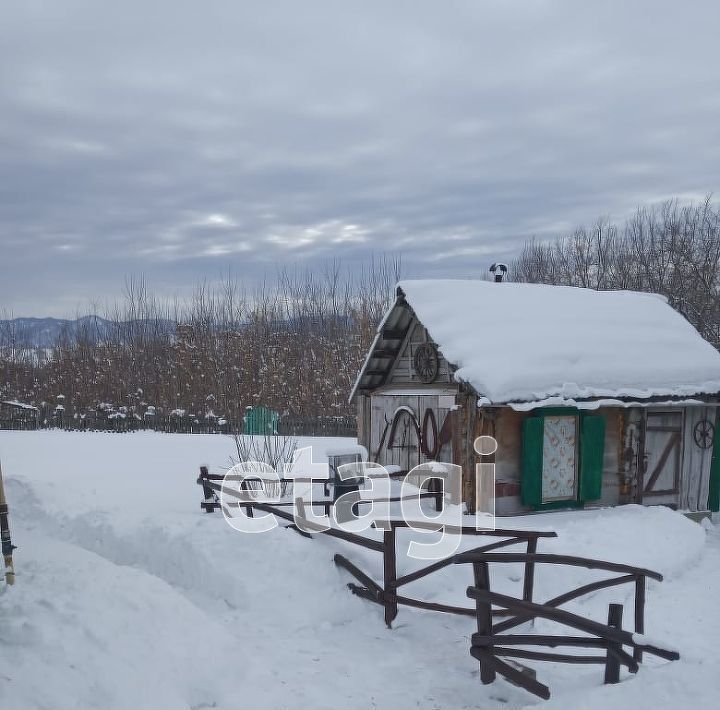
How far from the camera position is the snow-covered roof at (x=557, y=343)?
462 inches

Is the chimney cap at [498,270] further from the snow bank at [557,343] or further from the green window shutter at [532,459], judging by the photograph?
the green window shutter at [532,459]

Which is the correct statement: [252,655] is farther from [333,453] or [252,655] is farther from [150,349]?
[150,349]

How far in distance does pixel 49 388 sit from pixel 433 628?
125 feet

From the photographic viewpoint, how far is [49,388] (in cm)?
4059

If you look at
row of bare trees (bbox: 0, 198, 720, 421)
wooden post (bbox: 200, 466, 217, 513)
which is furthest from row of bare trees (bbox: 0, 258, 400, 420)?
wooden post (bbox: 200, 466, 217, 513)

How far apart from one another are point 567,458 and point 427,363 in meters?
3.21

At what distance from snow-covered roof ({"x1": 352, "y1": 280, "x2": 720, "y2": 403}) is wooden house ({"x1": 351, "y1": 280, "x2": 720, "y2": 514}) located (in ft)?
0.09

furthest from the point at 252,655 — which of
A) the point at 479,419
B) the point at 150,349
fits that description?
the point at 150,349

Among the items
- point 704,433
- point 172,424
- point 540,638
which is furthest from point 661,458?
point 172,424

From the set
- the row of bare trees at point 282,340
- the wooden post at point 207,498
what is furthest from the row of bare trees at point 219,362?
the wooden post at point 207,498

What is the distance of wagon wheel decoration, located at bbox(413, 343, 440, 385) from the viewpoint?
1347cm

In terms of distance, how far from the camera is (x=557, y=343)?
12.8 m

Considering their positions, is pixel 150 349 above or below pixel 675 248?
below

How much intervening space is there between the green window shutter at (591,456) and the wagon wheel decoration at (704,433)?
2873 mm
